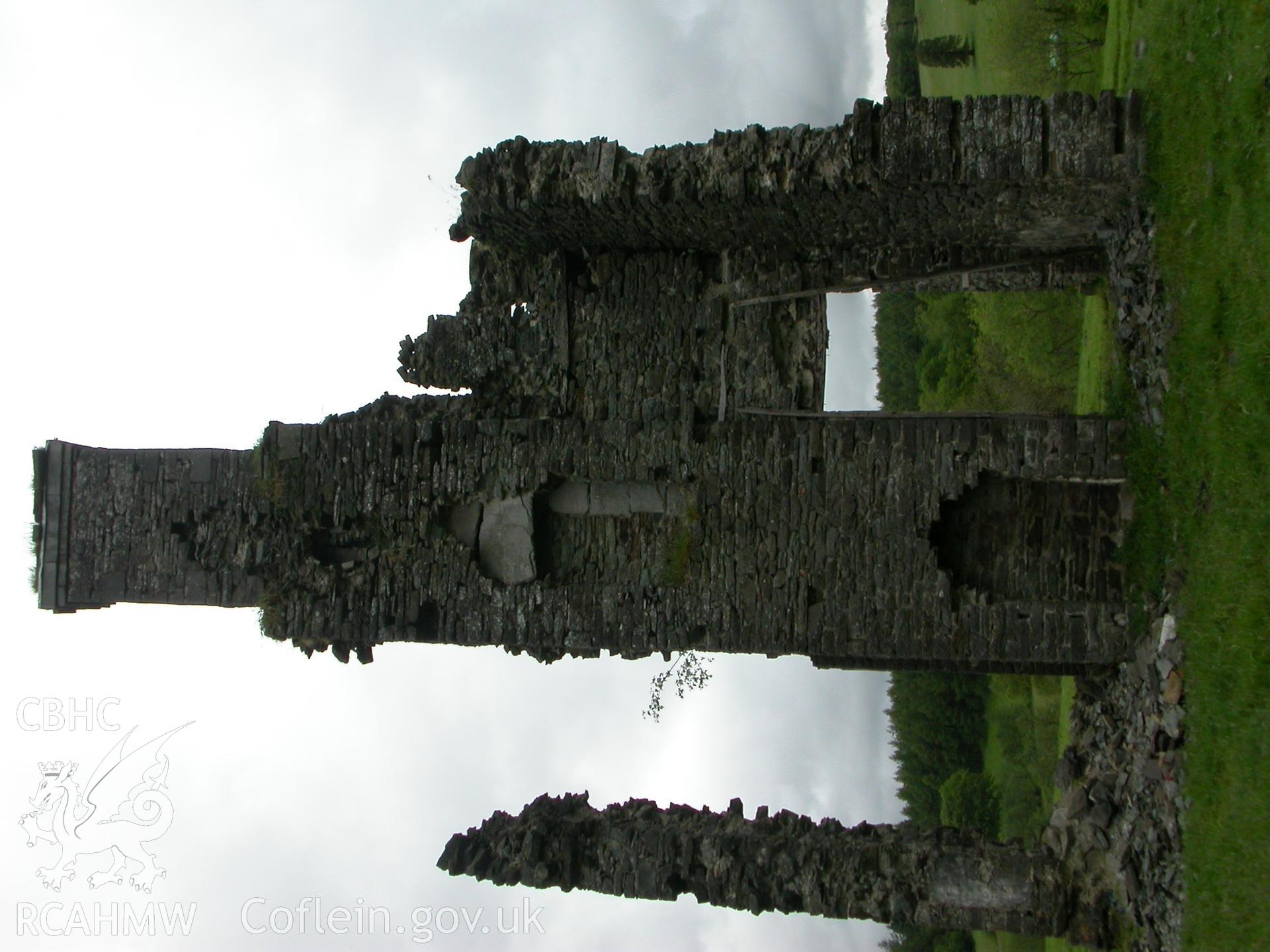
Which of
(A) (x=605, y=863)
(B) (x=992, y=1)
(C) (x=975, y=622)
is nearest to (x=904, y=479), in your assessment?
(C) (x=975, y=622)

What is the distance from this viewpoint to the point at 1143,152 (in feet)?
25.5

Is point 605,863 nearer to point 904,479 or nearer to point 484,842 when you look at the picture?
point 484,842

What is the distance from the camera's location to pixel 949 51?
24.1 m

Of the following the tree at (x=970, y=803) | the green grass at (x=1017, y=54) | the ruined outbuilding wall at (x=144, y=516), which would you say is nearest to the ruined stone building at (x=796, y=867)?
the ruined outbuilding wall at (x=144, y=516)

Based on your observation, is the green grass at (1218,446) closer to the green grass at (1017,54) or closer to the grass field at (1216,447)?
the grass field at (1216,447)

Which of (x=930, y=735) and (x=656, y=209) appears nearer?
(x=656, y=209)

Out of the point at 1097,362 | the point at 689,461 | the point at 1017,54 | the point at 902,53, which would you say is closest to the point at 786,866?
the point at 689,461

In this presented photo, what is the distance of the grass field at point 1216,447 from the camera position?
6535 millimetres

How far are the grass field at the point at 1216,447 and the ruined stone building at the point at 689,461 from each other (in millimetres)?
534

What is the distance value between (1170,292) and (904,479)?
89.0 inches

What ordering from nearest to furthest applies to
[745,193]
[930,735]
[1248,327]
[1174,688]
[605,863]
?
[1248,327], [1174,688], [745,193], [605,863], [930,735]

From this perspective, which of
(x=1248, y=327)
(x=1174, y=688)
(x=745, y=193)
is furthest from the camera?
(x=745, y=193)

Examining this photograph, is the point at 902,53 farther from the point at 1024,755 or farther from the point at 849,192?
the point at 849,192

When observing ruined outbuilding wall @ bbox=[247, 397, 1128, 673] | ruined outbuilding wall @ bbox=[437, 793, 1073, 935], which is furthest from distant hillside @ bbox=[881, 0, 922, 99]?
ruined outbuilding wall @ bbox=[437, 793, 1073, 935]
